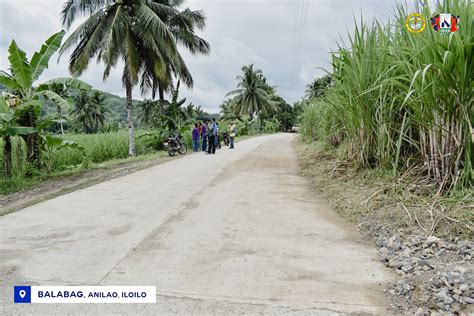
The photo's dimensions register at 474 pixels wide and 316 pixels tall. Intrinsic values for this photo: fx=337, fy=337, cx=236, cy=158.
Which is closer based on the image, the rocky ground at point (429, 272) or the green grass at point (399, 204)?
the rocky ground at point (429, 272)

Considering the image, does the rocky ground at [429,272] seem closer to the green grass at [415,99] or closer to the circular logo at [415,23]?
the green grass at [415,99]

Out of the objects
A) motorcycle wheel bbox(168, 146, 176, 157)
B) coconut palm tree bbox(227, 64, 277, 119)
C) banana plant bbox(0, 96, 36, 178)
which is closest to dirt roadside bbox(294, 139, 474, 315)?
banana plant bbox(0, 96, 36, 178)

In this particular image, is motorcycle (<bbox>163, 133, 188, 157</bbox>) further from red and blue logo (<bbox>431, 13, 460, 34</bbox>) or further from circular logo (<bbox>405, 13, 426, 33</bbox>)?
red and blue logo (<bbox>431, 13, 460, 34</bbox>)

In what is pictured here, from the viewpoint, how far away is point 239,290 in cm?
264

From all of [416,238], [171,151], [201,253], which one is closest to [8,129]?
[201,253]

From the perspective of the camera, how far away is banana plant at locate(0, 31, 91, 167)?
28.1 ft

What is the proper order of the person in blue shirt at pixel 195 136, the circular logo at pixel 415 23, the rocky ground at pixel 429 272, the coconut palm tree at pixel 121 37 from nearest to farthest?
the rocky ground at pixel 429 272, the circular logo at pixel 415 23, the coconut palm tree at pixel 121 37, the person in blue shirt at pixel 195 136

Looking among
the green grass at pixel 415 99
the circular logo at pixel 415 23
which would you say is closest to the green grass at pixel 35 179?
the green grass at pixel 415 99

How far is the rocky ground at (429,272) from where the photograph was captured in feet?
7.49

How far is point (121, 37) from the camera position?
599 inches

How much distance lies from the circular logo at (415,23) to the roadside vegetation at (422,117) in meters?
0.08

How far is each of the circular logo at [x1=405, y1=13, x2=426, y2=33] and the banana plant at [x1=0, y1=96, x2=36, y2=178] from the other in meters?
8.05

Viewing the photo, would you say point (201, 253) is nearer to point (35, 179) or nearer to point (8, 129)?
point (8, 129)

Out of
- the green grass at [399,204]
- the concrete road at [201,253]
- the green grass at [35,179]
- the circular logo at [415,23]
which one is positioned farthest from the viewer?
the green grass at [35,179]
